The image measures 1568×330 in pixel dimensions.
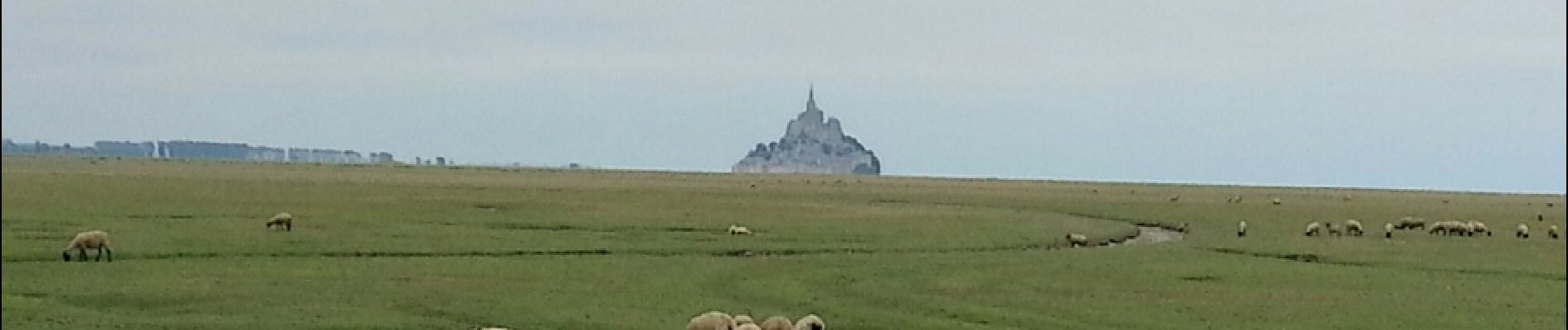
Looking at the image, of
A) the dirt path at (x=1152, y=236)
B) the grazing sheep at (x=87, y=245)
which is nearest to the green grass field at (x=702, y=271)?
the grazing sheep at (x=87, y=245)

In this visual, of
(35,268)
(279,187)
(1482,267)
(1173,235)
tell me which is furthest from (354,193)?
(1482,267)

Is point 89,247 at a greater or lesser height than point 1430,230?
lesser

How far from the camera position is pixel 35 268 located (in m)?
25.4

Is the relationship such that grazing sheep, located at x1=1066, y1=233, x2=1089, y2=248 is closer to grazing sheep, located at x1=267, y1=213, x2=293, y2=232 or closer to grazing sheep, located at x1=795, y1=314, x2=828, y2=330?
grazing sheep, located at x1=267, y1=213, x2=293, y2=232

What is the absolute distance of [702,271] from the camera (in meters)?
28.9

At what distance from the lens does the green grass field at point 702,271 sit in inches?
850

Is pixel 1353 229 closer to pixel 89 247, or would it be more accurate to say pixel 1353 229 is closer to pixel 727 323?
pixel 727 323

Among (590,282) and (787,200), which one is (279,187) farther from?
(590,282)

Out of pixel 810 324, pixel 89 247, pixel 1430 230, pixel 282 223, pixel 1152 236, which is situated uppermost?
pixel 1430 230

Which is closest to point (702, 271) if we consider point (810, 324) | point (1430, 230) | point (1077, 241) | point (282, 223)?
point (810, 324)

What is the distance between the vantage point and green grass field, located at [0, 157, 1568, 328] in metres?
21.6

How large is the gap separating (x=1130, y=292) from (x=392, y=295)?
472 inches

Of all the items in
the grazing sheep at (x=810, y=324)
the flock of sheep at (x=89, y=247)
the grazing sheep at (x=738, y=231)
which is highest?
the grazing sheep at (x=738, y=231)

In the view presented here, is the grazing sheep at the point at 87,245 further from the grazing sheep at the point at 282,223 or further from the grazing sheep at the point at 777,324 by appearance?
the grazing sheep at the point at 777,324
